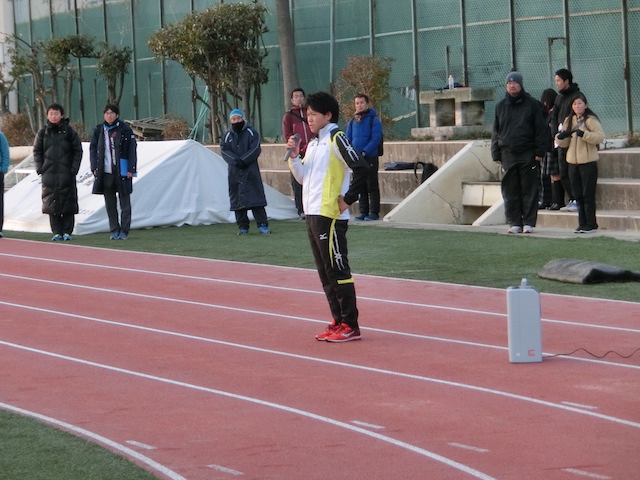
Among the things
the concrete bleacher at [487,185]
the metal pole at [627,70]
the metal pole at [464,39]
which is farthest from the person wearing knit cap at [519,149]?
the metal pole at [464,39]

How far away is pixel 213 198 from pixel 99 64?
15681 mm

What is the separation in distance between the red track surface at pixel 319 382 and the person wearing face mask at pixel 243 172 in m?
5.51

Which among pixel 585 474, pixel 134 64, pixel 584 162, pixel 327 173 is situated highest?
pixel 134 64

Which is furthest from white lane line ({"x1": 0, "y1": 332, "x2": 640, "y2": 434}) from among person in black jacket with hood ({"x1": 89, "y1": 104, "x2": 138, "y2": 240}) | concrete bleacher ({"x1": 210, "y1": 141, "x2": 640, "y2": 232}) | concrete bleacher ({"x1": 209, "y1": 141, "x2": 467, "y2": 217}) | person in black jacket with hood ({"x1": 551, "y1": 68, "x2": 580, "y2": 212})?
concrete bleacher ({"x1": 209, "y1": 141, "x2": 467, "y2": 217})

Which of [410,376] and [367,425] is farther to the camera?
[410,376]

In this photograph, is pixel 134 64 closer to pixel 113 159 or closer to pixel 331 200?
pixel 113 159

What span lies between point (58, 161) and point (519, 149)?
6.66 m

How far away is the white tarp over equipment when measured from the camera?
20828 mm

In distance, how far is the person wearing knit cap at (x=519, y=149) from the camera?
16500 millimetres

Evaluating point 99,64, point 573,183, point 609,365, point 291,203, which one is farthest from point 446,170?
point 99,64

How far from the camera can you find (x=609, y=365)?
335 inches

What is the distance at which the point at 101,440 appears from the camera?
6.72 meters

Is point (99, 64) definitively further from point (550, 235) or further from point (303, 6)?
point (550, 235)

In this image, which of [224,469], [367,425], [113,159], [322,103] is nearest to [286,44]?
[113,159]
